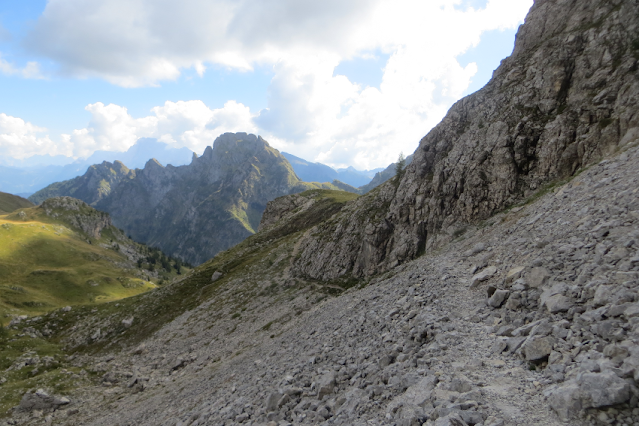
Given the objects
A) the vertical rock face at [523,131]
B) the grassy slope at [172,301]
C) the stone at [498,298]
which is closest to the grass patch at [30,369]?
the grassy slope at [172,301]

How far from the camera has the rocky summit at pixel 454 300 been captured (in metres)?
10.1

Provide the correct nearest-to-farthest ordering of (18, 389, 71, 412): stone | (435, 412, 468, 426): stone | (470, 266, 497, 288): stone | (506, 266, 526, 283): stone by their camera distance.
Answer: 1. (435, 412, 468, 426): stone
2. (506, 266, 526, 283): stone
3. (470, 266, 497, 288): stone
4. (18, 389, 71, 412): stone

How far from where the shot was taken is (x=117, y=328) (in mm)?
67062

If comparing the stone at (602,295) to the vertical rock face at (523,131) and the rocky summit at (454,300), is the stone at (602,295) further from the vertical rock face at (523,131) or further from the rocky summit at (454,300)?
the vertical rock face at (523,131)

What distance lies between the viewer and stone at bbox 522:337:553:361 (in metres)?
10.1

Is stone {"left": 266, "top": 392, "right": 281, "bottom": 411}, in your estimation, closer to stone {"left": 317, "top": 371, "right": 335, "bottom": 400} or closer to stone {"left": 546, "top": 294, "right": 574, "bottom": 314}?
stone {"left": 317, "top": 371, "right": 335, "bottom": 400}

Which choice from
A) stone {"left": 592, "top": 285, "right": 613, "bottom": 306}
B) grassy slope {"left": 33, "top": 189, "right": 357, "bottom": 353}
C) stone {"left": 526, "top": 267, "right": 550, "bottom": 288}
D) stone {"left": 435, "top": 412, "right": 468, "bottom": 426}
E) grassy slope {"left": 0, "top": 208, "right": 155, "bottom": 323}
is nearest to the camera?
stone {"left": 435, "top": 412, "right": 468, "bottom": 426}

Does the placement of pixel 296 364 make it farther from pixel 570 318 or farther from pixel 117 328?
pixel 117 328

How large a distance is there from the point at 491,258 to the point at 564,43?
45374 millimetres

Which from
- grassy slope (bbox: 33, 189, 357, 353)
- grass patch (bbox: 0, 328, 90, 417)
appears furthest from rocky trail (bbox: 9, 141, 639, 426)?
grassy slope (bbox: 33, 189, 357, 353)

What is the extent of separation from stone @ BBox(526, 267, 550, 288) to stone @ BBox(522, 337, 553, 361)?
4800mm

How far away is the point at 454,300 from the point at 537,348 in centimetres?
807

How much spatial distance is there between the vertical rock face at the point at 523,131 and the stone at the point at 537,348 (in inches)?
1398

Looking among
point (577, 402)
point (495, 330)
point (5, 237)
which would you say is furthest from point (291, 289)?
point (5, 237)
